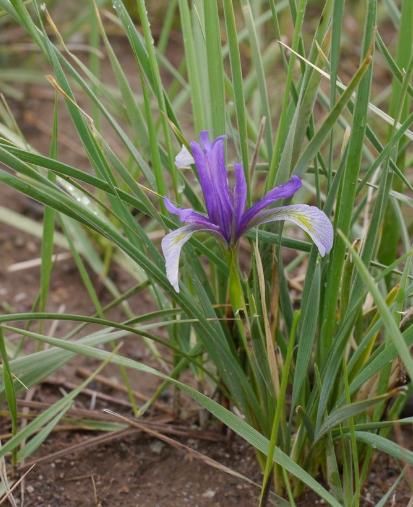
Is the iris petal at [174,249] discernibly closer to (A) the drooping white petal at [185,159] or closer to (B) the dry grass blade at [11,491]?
(A) the drooping white petal at [185,159]

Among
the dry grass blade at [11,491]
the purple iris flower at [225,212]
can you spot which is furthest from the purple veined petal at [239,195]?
the dry grass blade at [11,491]

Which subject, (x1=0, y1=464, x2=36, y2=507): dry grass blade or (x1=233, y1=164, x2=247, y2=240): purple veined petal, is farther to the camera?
(x1=0, y1=464, x2=36, y2=507): dry grass blade

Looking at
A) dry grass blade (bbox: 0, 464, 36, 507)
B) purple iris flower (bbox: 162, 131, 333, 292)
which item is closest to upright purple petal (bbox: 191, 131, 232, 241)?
purple iris flower (bbox: 162, 131, 333, 292)

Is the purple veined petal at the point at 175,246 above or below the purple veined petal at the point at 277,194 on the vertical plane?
below

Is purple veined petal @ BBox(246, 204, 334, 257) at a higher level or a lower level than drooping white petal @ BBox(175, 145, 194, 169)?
lower

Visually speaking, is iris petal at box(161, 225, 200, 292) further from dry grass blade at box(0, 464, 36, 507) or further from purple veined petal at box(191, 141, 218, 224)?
dry grass blade at box(0, 464, 36, 507)

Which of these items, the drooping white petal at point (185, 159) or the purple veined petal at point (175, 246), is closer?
the purple veined petal at point (175, 246)

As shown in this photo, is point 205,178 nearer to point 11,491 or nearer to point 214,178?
point 214,178

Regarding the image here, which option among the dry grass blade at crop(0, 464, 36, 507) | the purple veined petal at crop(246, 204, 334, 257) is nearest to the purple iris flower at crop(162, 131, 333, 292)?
the purple veined petal at crop(246, 204, 334, 257)
